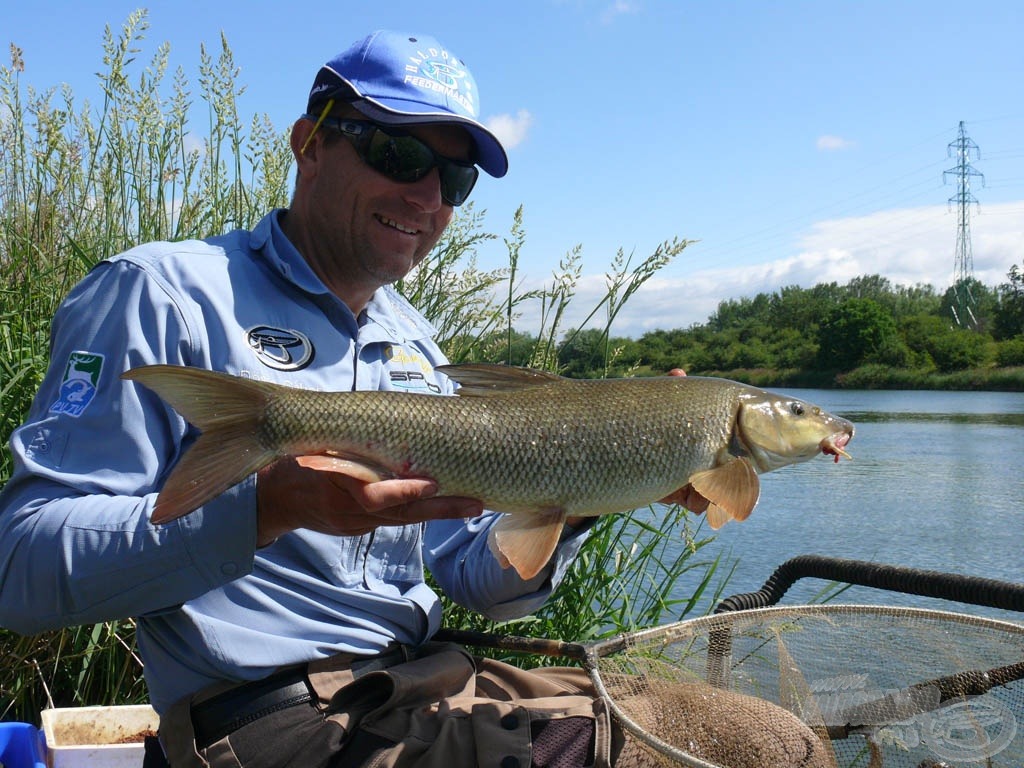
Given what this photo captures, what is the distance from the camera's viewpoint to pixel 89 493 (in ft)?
6.30

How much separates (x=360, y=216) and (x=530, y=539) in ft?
3.45

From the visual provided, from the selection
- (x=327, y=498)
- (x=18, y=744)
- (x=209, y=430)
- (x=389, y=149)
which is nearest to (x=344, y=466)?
(x=327, y=498)

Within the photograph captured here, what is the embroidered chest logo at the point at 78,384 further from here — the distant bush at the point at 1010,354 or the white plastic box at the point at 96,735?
the distant bush at the point at 1010,354

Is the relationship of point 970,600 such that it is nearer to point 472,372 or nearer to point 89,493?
point 472,372

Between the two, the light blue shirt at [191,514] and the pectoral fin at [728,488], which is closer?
the light blue shirt at [191,514]

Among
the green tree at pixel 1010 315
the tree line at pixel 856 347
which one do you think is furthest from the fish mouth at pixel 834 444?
the green tree at pixel 1010 315

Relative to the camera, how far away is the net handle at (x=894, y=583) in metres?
2.48

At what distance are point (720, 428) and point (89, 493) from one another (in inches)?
65.3

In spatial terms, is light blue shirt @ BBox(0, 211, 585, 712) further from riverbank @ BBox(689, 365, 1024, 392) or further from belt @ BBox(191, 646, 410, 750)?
riverbank @ BBox(689, 365, 1024, 392)

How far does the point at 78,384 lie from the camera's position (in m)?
1.99

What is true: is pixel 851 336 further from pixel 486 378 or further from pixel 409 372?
pixel 486 378

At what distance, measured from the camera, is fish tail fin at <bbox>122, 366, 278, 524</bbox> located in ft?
5.84

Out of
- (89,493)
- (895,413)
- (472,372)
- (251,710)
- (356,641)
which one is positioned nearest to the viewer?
(89,493)

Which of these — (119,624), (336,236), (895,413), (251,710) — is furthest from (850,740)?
(895,413)
